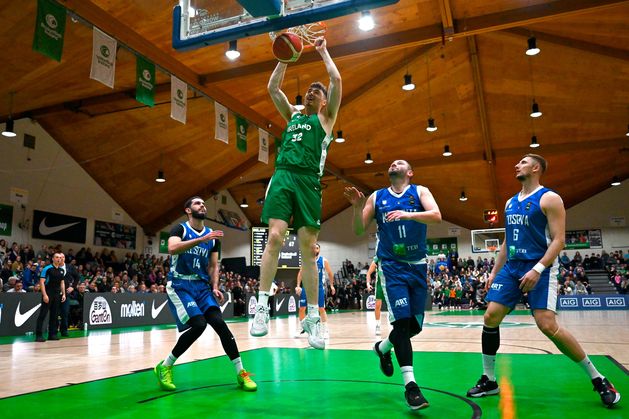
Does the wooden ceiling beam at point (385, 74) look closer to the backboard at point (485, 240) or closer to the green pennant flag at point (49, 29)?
the green pennant flag at point (49, 29)

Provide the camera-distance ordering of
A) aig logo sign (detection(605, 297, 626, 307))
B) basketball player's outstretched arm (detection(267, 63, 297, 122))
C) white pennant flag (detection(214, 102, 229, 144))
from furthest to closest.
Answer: aig logo sign (detection(605, 297, 626, 307))
white pennant flag (detection(214, 102, 229, 144))
basketball player's outstretched arm (detection(267, 63, 297, 122))

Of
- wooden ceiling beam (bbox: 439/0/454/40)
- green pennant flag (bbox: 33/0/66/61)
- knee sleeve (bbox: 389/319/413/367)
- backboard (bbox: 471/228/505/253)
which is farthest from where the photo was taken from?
backboard (bbox: 471/228/505/253)

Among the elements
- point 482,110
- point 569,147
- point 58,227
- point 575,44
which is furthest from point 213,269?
point 569,147

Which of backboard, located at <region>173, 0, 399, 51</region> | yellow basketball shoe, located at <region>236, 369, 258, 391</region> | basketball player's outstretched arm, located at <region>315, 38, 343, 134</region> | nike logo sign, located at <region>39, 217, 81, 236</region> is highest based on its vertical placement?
backboard, located at <region>173, 0, 399, 51</region>

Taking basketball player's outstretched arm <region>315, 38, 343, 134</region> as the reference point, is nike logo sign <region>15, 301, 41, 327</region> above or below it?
below

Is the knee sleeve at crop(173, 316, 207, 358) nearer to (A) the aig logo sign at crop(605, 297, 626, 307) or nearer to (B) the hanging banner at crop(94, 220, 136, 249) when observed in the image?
(B) the hanging banner at crop(94, 220, 136, 249)

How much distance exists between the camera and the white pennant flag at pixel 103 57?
11.0 metres

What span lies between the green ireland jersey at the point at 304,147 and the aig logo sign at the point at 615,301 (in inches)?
922

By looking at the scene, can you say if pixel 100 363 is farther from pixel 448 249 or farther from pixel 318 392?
pixel 448 249

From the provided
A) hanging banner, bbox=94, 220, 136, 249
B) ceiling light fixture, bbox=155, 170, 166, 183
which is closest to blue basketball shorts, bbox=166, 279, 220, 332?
ceiling light fixture, bbox=155, 170, 166, 183

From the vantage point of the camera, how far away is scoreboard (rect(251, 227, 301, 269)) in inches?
1173

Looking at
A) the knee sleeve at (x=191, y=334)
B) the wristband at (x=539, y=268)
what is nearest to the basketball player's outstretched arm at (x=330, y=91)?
the wristband at (x=539, y=268)

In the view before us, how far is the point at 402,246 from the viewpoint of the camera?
448 centimetres

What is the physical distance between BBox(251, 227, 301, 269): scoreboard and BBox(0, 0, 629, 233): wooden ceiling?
319cm
